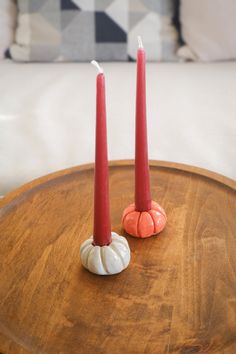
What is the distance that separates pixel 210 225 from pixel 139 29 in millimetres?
925

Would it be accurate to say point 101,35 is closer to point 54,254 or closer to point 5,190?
point 5,190

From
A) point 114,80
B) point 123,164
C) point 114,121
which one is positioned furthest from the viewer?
point 114,80

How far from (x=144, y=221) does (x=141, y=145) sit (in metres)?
0.11

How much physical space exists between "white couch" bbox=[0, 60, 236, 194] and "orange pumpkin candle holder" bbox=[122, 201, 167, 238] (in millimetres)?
374

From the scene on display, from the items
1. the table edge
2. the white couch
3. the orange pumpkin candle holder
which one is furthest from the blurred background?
the orange pumpkin candle holder

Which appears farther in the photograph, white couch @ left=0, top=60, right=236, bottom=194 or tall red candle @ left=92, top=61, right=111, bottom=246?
white couch @ left=0, top=60, right=236, bottom=194

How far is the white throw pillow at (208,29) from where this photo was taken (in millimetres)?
1373

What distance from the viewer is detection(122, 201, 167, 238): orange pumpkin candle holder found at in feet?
2.10

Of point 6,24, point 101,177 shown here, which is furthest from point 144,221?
point 6,24

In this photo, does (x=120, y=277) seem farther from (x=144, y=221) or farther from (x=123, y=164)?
(x=123, y=164)

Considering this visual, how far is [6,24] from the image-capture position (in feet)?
5.04

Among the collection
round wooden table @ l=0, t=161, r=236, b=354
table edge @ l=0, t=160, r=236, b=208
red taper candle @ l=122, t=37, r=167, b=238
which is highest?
red taper candle @ l=122, t=37, r=167, b=238

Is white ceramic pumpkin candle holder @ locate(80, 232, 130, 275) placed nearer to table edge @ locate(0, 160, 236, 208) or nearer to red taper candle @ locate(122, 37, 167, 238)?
red taper candle @ locate(122, 37, 167, 238)

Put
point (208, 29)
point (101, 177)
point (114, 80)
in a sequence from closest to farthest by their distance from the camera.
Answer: point (101, 177), point (114, 80), point (208, 29)
